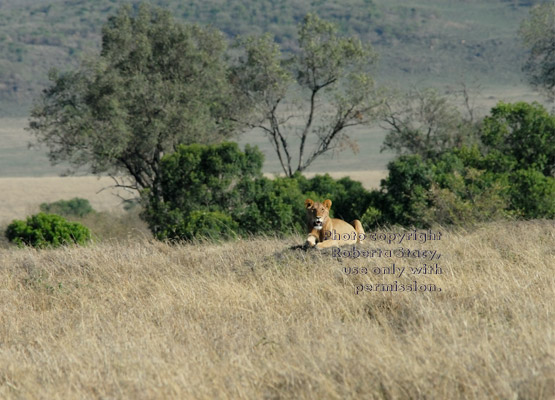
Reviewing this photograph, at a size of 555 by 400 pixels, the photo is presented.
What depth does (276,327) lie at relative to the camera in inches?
285

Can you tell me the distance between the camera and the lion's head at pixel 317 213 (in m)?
8.30

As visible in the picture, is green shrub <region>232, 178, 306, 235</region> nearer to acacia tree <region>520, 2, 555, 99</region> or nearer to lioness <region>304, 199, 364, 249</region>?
lioness <region>304, 199, 364, 249</region>

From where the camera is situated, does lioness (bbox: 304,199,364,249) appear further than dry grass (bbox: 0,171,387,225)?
No

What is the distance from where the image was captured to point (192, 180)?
990 inches

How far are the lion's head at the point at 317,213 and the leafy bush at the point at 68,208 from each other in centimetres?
3311

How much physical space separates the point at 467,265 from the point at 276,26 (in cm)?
16183

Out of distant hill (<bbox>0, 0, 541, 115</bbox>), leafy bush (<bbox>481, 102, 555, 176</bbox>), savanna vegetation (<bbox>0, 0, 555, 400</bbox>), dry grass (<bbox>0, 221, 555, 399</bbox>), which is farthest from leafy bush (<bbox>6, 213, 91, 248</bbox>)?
distant hill (<bbox>0, 0, 541, 115</bbox>)

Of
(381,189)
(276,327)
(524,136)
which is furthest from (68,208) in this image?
(276,327)

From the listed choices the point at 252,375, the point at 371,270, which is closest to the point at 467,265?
the point at 371,270

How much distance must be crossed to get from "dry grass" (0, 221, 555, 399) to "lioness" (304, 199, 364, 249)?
449mm

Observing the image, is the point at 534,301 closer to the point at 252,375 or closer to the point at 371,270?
the point at 371,270

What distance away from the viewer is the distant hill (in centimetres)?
13188

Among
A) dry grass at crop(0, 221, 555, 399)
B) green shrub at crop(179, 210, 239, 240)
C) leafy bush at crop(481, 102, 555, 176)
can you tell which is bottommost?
green shrub at crop(179, 210, 239, 240)

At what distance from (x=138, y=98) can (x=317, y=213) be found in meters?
24.8
